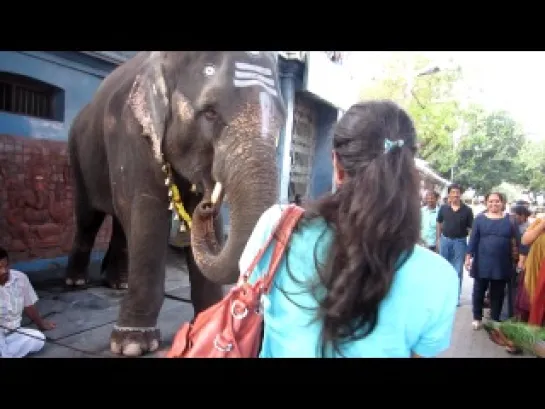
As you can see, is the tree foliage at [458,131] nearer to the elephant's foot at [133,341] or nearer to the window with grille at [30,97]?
the window with grille at [30,97]

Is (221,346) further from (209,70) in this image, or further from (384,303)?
(209,70)

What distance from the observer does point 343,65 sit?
10.1m

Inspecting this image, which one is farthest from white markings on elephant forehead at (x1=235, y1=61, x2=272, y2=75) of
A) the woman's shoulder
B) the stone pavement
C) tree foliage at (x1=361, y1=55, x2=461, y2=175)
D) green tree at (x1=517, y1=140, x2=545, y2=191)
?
green tree at (x1=517, y1=140, x2=545, y2=191)

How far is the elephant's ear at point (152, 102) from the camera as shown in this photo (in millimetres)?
2920

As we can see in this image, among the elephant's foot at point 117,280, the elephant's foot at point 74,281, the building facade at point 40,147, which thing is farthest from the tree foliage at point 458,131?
the elephant's foot at point 74,281

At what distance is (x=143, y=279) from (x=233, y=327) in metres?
1.97

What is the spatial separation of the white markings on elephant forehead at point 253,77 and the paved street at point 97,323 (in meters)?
1.84

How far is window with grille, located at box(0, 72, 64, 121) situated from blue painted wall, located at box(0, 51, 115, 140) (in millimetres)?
83

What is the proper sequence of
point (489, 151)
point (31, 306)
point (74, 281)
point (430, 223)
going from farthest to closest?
point (489, 151), point (430, 223), point (74, 281), point (31, 306)

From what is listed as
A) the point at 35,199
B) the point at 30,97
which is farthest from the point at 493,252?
the point at 30,97

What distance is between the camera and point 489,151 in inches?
877

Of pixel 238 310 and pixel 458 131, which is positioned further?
pixel 458 131

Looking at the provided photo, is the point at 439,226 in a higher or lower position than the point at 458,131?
lower

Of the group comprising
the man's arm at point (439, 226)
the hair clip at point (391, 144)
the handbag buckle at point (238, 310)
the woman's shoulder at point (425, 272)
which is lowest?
the man's arm at point (439, 226)
